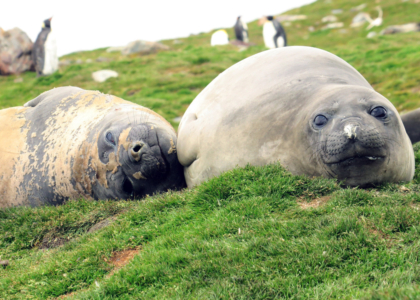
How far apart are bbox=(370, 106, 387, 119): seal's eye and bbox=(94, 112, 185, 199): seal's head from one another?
2320 mm

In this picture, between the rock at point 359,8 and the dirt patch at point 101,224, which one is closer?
the dirt patch at point 101,224

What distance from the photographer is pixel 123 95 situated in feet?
52.5

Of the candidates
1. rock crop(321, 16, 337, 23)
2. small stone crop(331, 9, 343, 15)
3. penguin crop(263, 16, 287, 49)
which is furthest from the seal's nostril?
small stone crop(331, 9, 343, 15)

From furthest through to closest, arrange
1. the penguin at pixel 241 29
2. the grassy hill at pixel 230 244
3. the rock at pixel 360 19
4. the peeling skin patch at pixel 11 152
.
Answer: the rock at pixel 360 19, the penguin at pixel 241 29, the peeling skin patch at pixel 11 152, the grassy hill at pixel 230 244

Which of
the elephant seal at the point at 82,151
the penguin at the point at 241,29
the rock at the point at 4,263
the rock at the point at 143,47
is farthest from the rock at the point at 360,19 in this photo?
the rock at the point at 4,263

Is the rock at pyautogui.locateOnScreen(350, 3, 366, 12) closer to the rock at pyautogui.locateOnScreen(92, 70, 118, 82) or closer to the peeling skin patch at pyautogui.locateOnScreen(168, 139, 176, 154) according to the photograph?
the rock at pyautogui.locateOnScreen(92, 70, 118, 82)

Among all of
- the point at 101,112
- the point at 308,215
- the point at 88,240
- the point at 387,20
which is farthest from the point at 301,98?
the point at 387,20

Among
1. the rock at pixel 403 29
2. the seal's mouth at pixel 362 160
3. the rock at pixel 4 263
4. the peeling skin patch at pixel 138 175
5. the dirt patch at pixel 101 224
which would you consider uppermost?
the rock at pixel 403 29

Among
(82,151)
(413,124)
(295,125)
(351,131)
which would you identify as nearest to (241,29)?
(413,124)

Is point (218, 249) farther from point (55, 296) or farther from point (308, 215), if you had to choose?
point (55, 296)

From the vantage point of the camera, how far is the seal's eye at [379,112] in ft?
13.4

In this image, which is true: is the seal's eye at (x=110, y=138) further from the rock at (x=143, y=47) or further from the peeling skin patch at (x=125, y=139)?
the rock at (x=143, y=47)

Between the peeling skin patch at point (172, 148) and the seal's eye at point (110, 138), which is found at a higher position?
the seal's eye at point (110, 138)

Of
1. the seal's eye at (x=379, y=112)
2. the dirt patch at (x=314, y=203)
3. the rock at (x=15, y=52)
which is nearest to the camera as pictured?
the dirt patch at (x=314, y=203)
